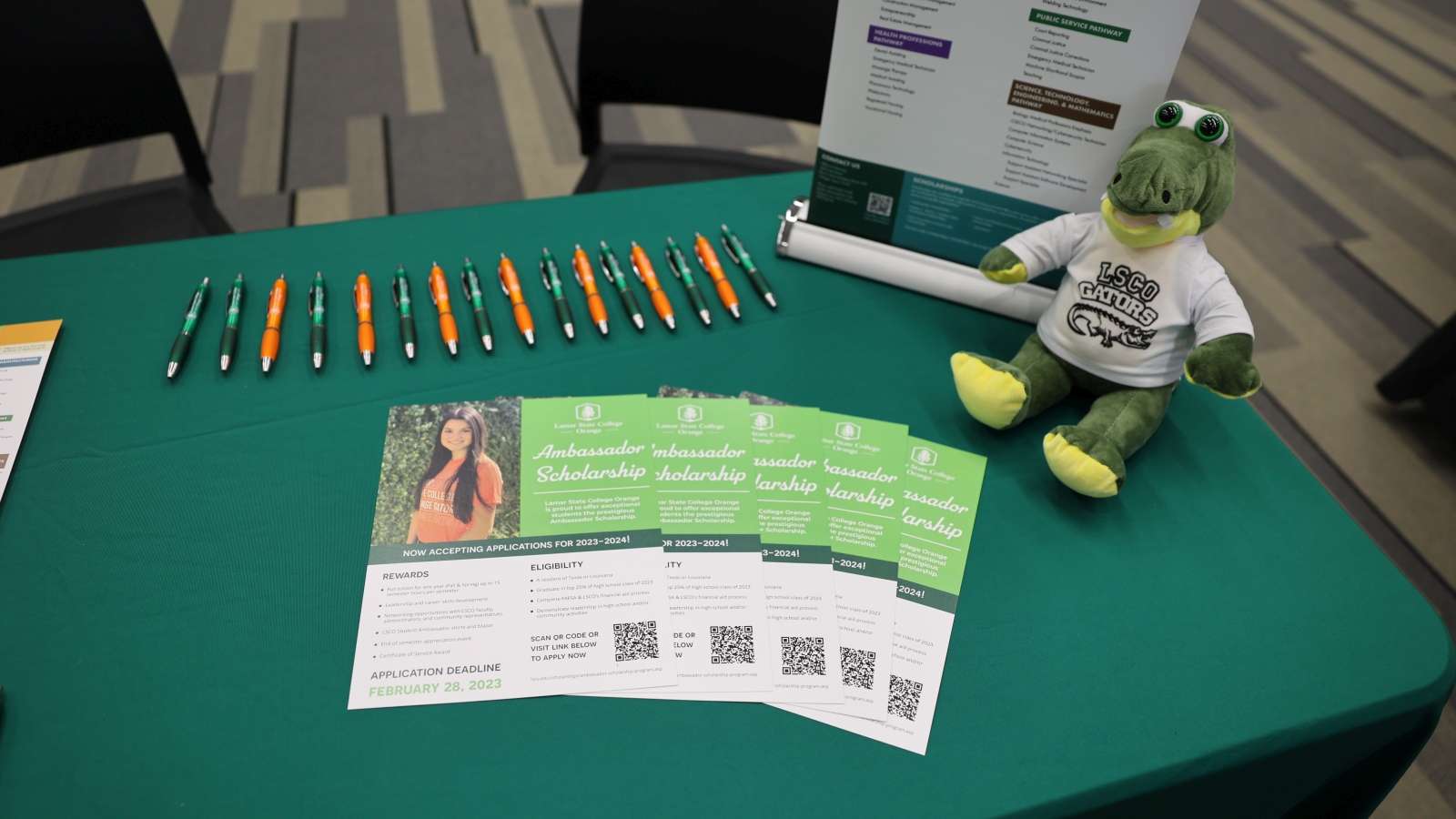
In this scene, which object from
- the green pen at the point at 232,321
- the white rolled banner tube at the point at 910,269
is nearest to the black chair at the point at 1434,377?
the white rolled banner tube at the point at 910,269

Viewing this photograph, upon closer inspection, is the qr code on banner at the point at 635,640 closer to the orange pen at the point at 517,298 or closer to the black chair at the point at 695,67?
the orange pen at the point at 517,298

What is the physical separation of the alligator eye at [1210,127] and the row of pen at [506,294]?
19.2 inches

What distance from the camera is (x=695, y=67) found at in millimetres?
1549

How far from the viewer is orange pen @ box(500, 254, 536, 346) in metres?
0.99

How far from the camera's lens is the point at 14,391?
0.90 meters

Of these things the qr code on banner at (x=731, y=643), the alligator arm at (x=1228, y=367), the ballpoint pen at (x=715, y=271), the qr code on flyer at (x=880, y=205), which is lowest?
the qr code on banner at (x=731, y=643)

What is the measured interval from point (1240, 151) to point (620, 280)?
8.11 ft

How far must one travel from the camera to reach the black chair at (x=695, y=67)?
1.47 meters

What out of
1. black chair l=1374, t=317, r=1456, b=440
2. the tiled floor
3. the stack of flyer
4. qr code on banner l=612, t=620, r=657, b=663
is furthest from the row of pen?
black chair l=1374, t=317, r=1456, b=440

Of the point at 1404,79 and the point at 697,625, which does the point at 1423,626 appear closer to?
the point at 697,625

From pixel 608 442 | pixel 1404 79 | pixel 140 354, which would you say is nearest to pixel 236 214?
pixel 140 354

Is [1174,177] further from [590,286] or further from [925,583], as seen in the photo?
[590,286]

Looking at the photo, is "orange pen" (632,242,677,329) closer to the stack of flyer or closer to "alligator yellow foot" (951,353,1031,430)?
the stack of flyer

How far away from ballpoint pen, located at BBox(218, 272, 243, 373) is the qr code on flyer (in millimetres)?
772
